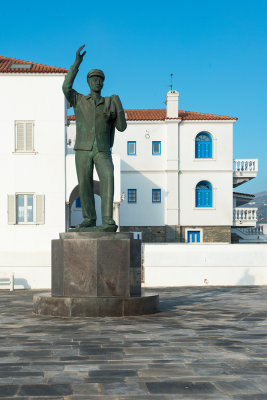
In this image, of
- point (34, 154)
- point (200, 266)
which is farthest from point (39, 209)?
point (200, 266)

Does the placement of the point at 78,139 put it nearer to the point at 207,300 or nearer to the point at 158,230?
the point at 207,300

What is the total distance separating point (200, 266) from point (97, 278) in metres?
9.24

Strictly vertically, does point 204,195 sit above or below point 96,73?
below

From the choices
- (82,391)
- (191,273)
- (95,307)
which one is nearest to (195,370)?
(82,391)

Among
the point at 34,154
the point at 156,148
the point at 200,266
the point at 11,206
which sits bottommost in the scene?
the point at 200,266

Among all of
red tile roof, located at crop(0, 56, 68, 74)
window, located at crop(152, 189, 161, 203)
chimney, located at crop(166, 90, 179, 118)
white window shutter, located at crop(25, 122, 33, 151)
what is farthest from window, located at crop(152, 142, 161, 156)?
white window shutter, located at crop(25, 122, 33, 151)

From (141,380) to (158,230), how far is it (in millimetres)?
30954

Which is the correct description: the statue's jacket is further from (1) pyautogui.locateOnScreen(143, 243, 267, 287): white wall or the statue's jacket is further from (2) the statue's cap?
(1) pyautogui.locateOnScreen(143, 243, 267, 287): white wall

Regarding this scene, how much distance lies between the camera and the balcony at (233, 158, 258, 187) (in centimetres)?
3631

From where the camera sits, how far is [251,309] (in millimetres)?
9648

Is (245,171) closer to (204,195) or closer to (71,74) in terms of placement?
(204,195)

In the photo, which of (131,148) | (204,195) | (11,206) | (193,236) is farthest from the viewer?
(131,148)

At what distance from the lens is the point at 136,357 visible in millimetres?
5344

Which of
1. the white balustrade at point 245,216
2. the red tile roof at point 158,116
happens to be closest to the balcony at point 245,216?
the white balustrade at point 245,216
